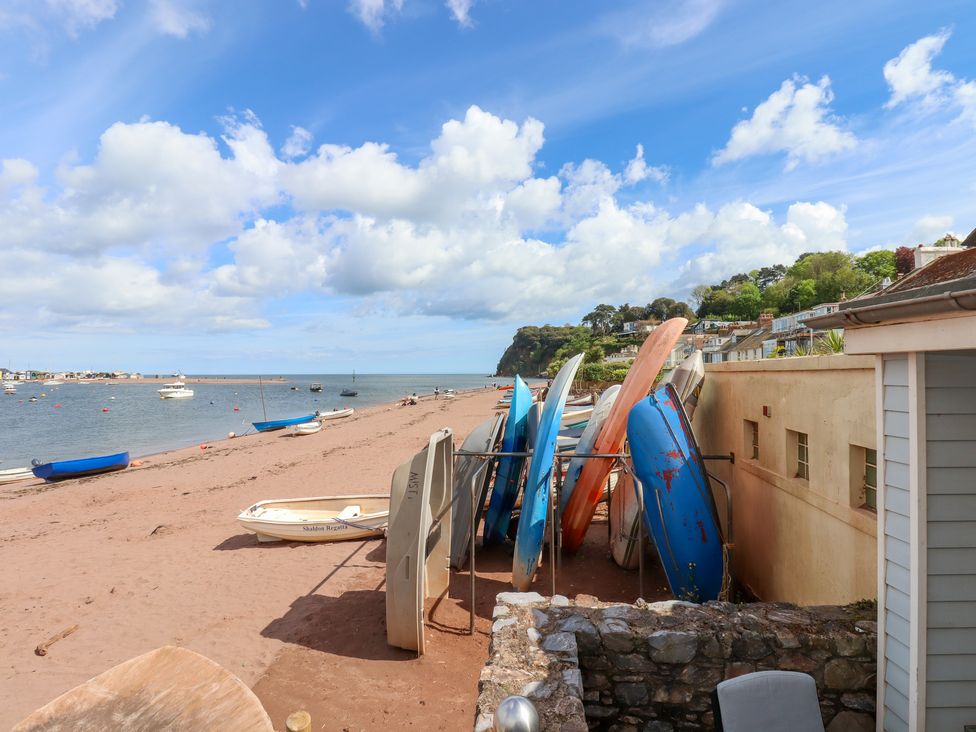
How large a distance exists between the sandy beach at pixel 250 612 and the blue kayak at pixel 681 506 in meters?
0.94

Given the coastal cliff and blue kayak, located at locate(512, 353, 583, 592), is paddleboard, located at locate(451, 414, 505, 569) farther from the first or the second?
the coastal cliff

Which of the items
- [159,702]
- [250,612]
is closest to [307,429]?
[250,612]

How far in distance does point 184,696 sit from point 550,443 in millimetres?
4275

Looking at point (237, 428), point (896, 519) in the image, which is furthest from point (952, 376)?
point (237, 428)

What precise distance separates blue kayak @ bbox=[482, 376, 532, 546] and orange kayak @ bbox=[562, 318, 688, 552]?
102cm

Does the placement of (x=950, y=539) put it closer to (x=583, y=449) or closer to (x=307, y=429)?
(x=583, y=449)

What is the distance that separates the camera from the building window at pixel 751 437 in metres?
6.42

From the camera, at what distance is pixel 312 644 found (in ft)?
19.3

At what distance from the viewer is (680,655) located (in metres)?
3.68

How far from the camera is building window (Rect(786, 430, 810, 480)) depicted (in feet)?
17.4

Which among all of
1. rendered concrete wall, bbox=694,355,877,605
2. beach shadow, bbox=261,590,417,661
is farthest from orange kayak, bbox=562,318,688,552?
beach shadow, bbox=261,590,417,661

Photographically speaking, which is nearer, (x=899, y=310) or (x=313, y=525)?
(x=899, y=310)

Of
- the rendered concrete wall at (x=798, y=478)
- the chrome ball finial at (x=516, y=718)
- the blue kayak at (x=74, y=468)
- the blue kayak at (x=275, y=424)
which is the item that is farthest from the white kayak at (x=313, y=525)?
the blue kayak at (x=275, y=424)

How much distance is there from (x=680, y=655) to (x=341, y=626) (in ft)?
13.1
